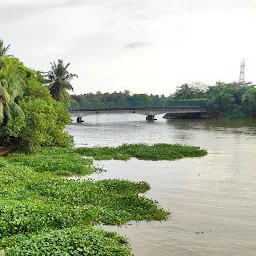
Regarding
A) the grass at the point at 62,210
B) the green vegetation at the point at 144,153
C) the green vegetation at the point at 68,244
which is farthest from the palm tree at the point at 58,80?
the green vegetation at the point at 68,244

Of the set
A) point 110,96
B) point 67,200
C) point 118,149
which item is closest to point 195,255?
point 67,200

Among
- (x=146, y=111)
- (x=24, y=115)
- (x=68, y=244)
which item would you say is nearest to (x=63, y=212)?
(x=68, y=244)

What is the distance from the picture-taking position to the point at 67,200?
1708 centimetres

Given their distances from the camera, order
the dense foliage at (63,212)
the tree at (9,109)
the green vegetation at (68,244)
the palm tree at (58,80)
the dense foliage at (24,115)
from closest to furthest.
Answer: the green vegetation at (68,244) → the dense foliage at (63,212) → the tree at (9,109) → the dense foliage at (24,115) → the palm tree at (58,80)

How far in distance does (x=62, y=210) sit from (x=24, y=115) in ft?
56.3

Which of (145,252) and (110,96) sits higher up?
(110,96)

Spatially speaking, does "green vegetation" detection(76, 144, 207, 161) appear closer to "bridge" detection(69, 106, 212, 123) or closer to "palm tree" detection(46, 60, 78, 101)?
"palm tree" detection(46, 60, 78, 101)

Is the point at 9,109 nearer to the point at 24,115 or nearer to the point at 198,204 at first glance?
the point at 24,115

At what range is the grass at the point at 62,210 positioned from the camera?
1168cm

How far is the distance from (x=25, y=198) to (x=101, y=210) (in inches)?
142

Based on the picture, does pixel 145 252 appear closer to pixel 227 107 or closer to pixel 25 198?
pixel 25 198

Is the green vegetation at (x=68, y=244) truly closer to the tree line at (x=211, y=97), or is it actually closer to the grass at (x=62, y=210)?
the grass at (x=62, y=210)

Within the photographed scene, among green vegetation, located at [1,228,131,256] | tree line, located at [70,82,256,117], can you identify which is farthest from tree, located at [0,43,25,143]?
tree line, located at [70,82,256,117]

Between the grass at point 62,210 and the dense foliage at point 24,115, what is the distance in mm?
4290
